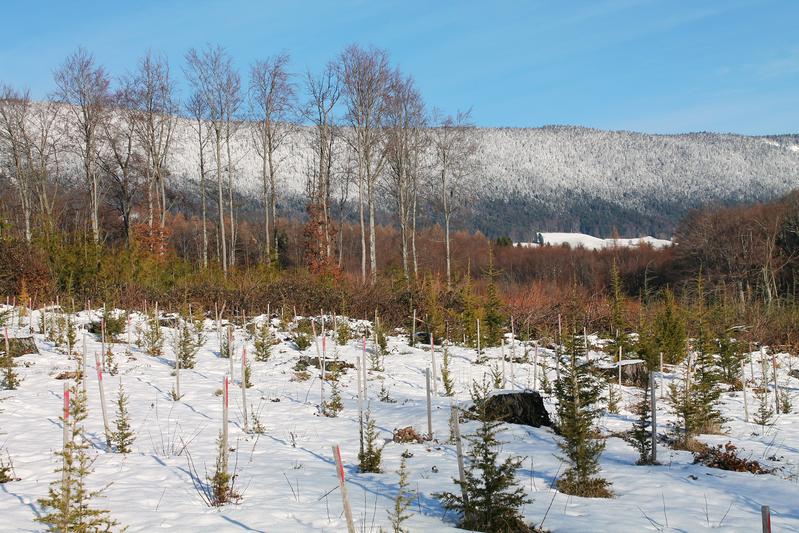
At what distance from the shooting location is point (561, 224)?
16525cm

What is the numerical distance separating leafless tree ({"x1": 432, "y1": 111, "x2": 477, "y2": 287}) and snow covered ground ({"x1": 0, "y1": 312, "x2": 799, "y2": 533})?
25.3 m

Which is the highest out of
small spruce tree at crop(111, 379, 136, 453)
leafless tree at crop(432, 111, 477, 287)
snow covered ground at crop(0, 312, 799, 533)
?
leafless tree at crop(432, 111, 477, 287)


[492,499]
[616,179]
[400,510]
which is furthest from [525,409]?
[616,179]

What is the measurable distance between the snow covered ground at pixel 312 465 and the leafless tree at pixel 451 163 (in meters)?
25.3

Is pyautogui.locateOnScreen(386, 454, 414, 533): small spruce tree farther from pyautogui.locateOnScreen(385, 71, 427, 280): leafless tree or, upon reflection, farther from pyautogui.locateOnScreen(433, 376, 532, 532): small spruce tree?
pyautogui.locateOnScreen(385, 71, 427, 280): leafless tree

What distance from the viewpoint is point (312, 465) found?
920 cm

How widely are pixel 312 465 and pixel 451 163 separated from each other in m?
31.9

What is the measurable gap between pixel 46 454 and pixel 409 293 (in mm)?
16460

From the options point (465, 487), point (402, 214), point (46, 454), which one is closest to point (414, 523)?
point (465, 487)

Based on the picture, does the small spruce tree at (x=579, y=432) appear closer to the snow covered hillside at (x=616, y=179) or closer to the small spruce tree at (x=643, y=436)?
the small spruce tree at (x=643, y=436)

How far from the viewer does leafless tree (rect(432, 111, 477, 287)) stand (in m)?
38.9

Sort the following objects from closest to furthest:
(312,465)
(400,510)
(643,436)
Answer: (400,510), (312,465), (643,436)

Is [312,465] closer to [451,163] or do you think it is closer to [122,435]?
[122,435]

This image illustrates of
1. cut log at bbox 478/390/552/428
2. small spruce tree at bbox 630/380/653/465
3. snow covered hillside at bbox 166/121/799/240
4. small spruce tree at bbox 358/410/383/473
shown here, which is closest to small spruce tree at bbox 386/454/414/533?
small spruce tree at bbox 358/410/383/473
